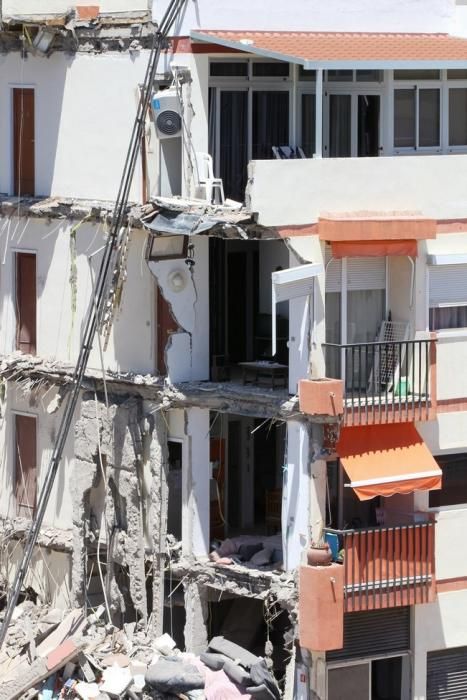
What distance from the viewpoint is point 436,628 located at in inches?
1880

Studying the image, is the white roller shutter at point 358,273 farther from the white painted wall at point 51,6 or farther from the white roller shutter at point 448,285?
the white painted wall at point 51,6

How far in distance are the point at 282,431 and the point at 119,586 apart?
430 centimetres

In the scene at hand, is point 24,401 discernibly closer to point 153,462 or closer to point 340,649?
point 153,462

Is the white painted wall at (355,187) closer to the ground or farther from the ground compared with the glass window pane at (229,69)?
closer to the ground

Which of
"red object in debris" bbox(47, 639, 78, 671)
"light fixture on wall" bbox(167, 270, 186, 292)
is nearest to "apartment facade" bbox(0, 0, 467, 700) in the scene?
"light fixture on wall" bbox(167, 270, 186, 292)

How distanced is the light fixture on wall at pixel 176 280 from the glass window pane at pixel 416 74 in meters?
5.42

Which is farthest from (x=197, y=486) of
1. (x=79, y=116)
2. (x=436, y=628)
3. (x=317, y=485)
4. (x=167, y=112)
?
(x=79, y=116)

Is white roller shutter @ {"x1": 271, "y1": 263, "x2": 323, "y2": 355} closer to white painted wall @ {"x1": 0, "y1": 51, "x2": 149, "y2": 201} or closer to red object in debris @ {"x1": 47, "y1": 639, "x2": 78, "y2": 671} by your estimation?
white painted wall @ {"x1": 0, "y1": 51, "x2": 149, "y2": 201}

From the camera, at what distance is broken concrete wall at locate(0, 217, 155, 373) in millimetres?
48562

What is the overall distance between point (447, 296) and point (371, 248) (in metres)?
2.32

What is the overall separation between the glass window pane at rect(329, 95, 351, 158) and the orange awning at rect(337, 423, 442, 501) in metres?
5.57

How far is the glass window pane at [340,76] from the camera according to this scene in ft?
158

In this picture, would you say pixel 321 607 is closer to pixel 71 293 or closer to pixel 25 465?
pixel 71 293

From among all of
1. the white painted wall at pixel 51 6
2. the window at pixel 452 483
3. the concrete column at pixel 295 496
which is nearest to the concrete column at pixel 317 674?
the concrete column at pixel 295 496
